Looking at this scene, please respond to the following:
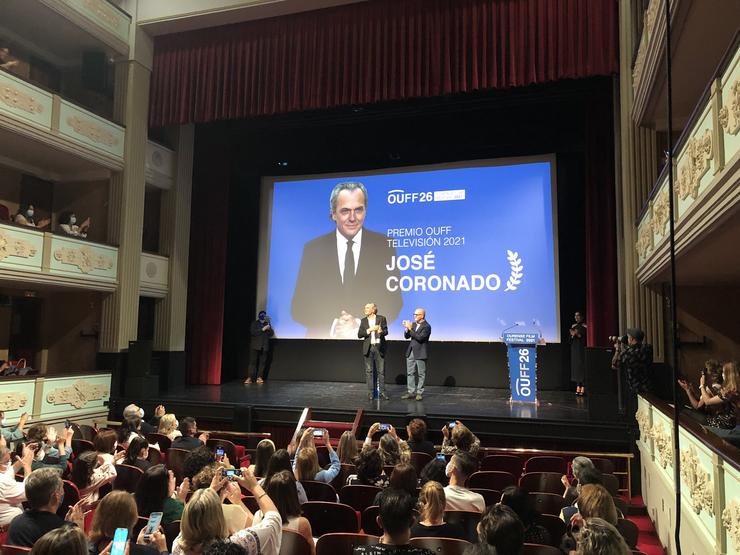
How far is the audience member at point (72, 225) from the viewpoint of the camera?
8491 mm

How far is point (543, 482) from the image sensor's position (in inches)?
158

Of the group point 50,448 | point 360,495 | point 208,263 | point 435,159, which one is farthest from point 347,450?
point 208,263

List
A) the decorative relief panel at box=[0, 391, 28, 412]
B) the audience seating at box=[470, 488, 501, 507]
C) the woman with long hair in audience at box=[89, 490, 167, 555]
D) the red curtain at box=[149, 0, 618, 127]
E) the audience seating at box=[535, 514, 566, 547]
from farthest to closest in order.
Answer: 1. the red curtain at box=[149, 0, 618, 127]
2. the decorative relief panel at box=[0, 391, 28, 412]
3. the audience seating at box=[470, 488, 501, 507]
4. the audience seating at box=[535, 514, 566, 547]
5. the woman with long hair in audience at box=[89, 490, 167, 555]

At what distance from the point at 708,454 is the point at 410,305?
6.60 m

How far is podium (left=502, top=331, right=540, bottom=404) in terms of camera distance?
7.45 meters

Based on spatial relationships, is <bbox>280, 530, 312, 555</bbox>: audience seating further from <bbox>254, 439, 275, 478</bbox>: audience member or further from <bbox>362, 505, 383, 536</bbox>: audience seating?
<bbox>254, 439, 275, 478</bbox>: audience member

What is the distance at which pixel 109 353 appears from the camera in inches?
344

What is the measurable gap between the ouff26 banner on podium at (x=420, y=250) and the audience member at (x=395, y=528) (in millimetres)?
7027

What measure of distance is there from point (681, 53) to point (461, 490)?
15.1ft

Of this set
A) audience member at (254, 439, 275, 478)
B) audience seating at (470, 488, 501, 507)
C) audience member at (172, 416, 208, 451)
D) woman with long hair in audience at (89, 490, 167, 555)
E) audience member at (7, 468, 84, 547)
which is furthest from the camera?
audience member at (172, 416, 208, 451)

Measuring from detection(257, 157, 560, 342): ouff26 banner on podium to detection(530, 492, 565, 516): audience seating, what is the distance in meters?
5.61

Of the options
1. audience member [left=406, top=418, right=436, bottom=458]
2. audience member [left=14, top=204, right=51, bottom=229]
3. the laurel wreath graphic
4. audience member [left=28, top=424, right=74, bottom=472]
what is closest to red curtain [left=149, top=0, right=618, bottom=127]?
audience member [left=14, top=204, right=51, bottom=229]

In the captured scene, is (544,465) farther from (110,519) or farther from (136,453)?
(110,519)

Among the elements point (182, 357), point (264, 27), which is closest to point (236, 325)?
point (182, 357)
